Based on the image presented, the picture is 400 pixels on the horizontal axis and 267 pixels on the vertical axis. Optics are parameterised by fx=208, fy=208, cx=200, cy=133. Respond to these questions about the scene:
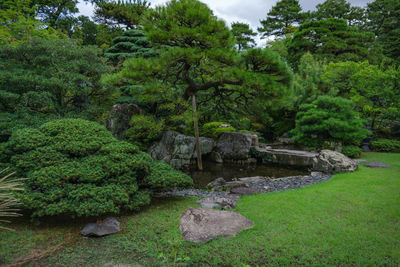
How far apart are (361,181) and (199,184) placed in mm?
3878

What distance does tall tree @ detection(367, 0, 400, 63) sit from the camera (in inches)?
649

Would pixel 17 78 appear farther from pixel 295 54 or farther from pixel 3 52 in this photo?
pixel 295 54

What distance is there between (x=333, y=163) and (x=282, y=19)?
2156cm

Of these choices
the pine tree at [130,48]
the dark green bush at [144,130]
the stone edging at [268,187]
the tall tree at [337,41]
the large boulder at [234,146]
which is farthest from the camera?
the tall tree at [337,41]

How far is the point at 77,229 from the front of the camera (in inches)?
105

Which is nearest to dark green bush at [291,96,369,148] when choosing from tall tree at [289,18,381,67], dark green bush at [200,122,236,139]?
dark green bush at [200,122,236,139]

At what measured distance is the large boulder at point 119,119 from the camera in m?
7.70

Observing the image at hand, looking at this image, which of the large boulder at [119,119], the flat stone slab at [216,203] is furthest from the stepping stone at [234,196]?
the large boulder at [119,119]

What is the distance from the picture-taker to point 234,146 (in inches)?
346

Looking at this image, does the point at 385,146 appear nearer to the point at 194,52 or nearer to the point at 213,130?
the point at 213,130

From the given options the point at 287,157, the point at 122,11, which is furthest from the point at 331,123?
the point at 122,11

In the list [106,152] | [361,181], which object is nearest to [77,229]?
[106,152]

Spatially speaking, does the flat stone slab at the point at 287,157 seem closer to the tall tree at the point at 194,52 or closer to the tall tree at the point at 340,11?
the tall tree at the point at 194,52

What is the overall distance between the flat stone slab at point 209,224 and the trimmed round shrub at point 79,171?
32.4 inches
